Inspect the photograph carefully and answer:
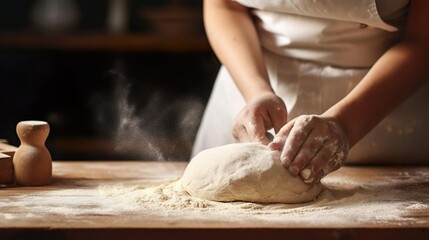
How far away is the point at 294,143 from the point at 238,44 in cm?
45

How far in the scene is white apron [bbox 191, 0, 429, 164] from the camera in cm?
187

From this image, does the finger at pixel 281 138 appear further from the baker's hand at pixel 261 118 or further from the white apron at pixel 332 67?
the white apron at pixel 332 67

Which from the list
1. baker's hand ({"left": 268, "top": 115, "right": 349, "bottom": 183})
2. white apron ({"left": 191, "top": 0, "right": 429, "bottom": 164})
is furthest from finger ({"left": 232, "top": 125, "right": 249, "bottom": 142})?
white apron ({"left": 191, "top": 0, "right": 429, "bottom": 164})

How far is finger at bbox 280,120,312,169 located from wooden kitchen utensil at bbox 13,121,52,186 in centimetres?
50

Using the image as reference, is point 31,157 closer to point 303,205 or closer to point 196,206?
point 196,206

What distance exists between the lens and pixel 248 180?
4.73ft

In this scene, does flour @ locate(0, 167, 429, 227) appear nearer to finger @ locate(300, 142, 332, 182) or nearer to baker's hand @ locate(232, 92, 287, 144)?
finger @ locate(300, 142, 332, 182)

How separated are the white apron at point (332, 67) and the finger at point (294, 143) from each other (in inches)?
16.7

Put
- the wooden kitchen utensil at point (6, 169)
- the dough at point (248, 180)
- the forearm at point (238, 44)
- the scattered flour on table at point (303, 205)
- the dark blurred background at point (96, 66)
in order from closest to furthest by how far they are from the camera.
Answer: the scattered flour on table at point (303, 205) < the dough at point (248, 180) < the wooden kitchen utensil at point (6, 169) < the forearm at point (238, 44) < the dark blurred background at point (96, 66)

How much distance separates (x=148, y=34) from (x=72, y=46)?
0.31 meters

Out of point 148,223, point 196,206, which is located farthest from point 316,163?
point 148,223

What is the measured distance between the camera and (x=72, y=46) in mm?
3107

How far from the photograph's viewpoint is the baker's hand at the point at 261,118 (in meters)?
1.63

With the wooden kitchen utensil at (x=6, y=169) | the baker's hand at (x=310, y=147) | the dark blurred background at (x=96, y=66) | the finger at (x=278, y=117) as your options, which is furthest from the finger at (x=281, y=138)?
the dark blurred background at (x=96, y=66)
